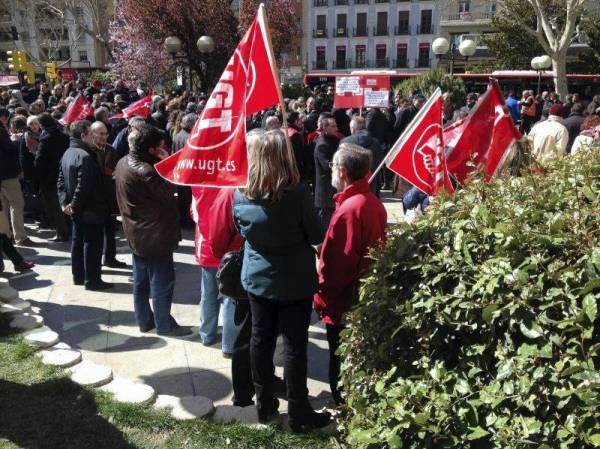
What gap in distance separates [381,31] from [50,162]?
184 ft

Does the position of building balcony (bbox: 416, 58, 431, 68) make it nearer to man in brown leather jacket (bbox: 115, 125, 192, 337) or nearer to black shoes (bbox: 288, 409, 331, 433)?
man in brown leather jacket (bbox: 115, 125, 192, 337)

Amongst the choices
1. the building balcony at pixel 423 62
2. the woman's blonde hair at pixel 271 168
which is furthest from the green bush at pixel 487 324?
the building balcony at pixel 423 62

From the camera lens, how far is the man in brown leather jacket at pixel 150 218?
189 inches

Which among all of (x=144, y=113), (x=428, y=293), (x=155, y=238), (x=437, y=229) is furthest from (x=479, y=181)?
(x=144, y=113)

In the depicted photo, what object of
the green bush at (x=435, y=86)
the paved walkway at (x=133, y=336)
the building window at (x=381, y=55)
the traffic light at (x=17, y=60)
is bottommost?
the paved walkway at (x=133, y=336)

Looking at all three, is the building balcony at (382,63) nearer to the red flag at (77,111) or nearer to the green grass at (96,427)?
the red flag at (77,111)

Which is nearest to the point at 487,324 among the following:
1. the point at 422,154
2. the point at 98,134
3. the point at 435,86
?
the point at 422,154

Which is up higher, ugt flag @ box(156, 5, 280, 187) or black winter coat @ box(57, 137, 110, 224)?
ugt flag @ box(156, 5, 280, 187)

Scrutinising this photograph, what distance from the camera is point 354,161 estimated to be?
3.64m

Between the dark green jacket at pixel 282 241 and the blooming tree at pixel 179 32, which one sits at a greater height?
the blooming tree at pixel 179 32

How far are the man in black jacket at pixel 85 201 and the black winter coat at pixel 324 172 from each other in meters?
2.46

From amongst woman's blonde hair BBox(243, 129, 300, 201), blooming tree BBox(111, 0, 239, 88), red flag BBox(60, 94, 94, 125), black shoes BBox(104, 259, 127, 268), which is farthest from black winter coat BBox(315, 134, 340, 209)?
blooming tree BBox(111, 0, 239, 88)

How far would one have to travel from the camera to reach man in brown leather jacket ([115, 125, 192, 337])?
480 cm

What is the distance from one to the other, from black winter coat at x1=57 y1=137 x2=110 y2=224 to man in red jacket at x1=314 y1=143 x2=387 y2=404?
338cm
